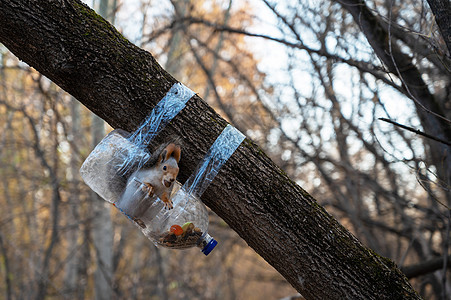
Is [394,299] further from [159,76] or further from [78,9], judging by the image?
[78,9]

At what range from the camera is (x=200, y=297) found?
8438mm

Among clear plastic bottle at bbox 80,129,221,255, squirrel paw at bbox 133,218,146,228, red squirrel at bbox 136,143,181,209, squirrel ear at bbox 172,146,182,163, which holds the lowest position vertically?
squirrel paw at bbox 133,218,146,228

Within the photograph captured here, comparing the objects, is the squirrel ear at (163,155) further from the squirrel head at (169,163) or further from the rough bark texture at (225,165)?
the rough bark texture at (225,165)

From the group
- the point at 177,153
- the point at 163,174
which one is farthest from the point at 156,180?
the point at 177,153

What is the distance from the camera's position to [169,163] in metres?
1.63

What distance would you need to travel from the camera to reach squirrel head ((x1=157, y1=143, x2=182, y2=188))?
163 cm

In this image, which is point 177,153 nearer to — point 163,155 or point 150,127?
point 163,155

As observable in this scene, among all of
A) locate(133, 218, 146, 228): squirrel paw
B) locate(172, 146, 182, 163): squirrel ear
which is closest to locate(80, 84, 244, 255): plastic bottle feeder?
locate(133, 218, 146, 228): squirrel paw

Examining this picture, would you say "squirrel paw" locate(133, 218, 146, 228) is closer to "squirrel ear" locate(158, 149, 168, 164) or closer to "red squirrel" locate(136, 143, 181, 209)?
"red squirrel" locate(136, 143, 181, 209)

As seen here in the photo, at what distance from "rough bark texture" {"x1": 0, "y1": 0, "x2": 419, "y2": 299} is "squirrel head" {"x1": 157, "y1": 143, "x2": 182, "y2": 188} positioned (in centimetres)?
7

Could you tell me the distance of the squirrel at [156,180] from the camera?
1.62m

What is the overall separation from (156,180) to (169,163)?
9 centimetres

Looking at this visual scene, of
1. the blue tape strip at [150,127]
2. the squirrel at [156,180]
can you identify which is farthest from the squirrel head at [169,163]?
the blue tape strip at [150,127]

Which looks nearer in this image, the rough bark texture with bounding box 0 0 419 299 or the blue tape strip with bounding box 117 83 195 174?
the rough bark texture with bounding box 0 0 419 299
